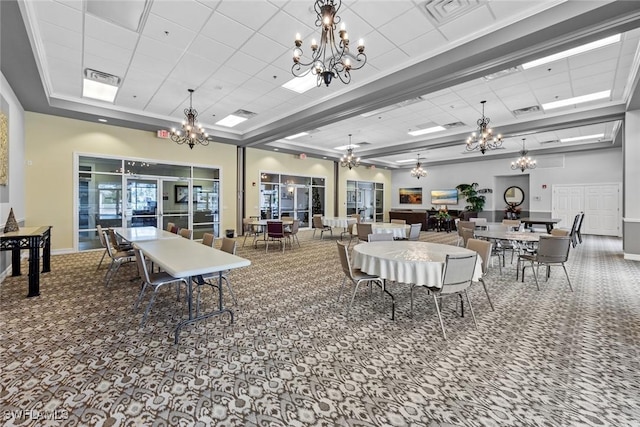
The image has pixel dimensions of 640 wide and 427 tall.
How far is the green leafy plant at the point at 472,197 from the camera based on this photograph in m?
14.4

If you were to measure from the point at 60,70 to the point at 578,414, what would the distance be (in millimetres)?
8495

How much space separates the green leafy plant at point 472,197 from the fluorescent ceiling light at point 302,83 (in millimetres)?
11489

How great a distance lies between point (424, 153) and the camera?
44.0 feet

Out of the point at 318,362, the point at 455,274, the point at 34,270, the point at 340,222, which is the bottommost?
the point at 318,362

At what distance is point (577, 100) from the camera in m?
6.81

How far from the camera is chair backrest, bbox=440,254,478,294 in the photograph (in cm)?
302

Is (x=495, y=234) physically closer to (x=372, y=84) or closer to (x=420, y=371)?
(x=372, y=84)

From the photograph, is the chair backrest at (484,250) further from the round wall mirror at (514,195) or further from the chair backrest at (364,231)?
the round wall mirror at (514,195)

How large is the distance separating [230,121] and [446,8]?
6661 millimetres

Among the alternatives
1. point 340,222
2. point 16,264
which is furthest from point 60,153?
point 340,222

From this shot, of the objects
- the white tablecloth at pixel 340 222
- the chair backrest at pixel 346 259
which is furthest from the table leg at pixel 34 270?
the white tablecloth at pixel 340 222

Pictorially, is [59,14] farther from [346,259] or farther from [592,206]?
[592,206]

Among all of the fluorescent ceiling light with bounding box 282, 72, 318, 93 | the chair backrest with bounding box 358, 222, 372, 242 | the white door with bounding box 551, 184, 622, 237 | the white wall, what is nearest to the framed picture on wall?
the fluorescent ceiling light with bounding box 282, 72, 318, 93

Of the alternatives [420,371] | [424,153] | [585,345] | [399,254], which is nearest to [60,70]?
[399,254]
